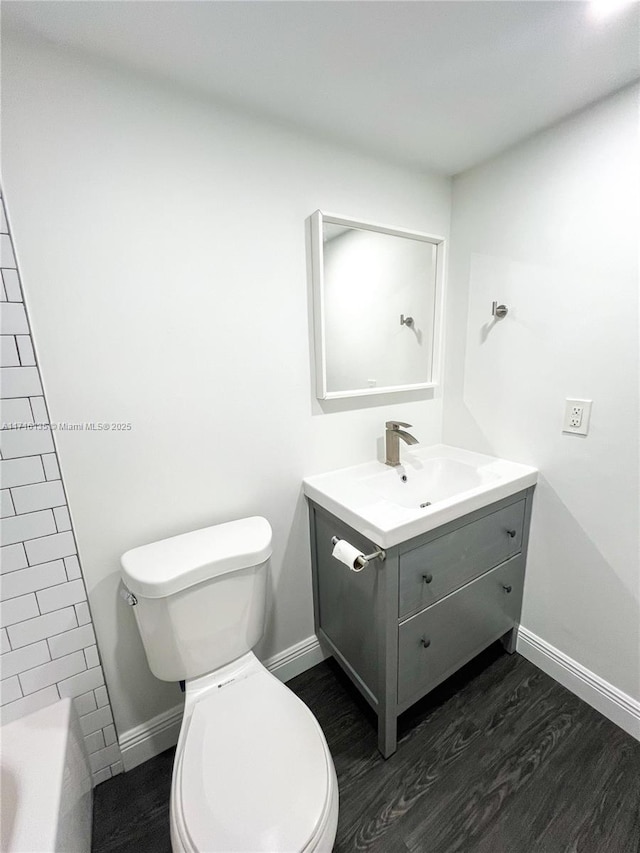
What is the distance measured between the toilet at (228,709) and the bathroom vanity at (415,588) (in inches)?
12.4

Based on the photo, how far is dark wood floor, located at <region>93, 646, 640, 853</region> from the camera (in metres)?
1.00

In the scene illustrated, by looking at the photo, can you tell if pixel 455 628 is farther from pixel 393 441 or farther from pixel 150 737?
pixel 150 737

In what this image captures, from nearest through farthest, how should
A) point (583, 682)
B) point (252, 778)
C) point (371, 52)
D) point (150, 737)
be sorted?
point (252, 778)
point (371, 52)
point (150, 737)
point (583, 682)

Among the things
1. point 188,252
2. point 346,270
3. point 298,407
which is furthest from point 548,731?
point 188,252

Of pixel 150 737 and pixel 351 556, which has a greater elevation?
pixel 351 556

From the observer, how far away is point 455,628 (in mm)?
1288

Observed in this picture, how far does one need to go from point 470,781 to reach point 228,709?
2.78 feet

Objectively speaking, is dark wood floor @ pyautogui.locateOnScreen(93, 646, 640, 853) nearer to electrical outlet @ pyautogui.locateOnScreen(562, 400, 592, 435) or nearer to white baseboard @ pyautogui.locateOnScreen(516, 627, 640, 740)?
white baseboard @ pyautogui.locateOnScreen(516, 627, 640, 740)

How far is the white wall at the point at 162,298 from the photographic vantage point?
907 mm

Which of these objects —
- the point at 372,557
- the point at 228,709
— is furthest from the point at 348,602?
the point at 228,709

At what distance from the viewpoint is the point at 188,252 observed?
1086 mm

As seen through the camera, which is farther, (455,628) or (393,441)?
(393,441)

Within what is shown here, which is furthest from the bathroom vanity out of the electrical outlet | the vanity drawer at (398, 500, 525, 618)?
the electrical outlet

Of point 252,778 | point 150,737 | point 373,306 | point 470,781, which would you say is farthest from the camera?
point 373,306
